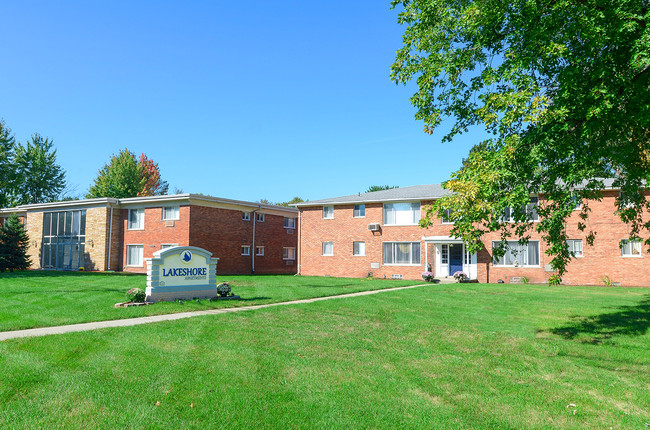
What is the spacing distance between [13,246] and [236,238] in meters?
16.4

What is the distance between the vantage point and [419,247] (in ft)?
96.7

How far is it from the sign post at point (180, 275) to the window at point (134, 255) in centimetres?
2030

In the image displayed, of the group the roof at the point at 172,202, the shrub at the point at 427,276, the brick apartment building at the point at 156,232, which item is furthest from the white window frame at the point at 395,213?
the brick apartment building at the point at 156,232

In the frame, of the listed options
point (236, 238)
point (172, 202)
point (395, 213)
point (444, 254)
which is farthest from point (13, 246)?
point (444, 254)

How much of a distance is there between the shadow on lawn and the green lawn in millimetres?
78

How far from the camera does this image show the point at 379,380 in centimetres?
630

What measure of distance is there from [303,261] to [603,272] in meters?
19.1

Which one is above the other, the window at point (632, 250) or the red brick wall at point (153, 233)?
the red brick wall at point (153, 233)

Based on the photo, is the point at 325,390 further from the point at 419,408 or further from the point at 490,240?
the point at 490,240

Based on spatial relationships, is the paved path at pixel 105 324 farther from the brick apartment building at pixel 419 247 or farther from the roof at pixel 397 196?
the roof at pixel 397 196

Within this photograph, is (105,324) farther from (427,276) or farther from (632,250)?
(632,250)

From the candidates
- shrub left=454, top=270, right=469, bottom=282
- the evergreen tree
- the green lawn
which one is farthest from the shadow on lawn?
the evergreen tree

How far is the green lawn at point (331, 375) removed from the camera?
16.3 feet

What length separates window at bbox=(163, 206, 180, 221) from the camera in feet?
103
